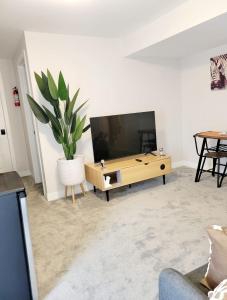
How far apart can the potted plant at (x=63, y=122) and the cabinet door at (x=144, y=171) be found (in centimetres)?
61

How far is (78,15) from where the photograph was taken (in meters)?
2.66

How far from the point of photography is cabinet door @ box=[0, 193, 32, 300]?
4.63 ft

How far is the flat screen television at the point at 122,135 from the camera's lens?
336 cm

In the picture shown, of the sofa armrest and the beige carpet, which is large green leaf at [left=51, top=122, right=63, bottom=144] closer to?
the beige carpet

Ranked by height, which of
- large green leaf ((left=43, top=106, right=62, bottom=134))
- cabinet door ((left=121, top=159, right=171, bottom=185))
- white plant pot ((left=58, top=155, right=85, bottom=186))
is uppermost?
large green leaf ((left=43, top=106, right=62, bottom=134))

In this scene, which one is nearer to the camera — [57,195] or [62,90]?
[62,90]

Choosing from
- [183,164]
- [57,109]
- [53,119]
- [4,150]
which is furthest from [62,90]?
[183,164]

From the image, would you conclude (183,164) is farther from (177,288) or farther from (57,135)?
(177,288)

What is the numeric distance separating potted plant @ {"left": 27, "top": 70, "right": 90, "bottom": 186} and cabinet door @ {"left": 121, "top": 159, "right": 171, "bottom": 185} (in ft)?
2.00

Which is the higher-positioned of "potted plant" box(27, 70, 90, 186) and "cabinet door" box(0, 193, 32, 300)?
"potted plant" box(27, 70, 90, 186)

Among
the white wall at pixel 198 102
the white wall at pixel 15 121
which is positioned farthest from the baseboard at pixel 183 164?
the white wall at pixel 15 121

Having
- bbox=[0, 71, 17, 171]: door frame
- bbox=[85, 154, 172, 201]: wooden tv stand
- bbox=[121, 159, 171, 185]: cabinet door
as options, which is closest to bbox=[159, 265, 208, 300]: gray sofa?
bbox=[85, 154, 172, 201]: wooden tv stand

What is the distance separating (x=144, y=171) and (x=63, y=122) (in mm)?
1332

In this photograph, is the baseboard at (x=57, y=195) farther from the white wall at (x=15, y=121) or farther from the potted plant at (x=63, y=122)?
the white wall at (x=15, y=121)
